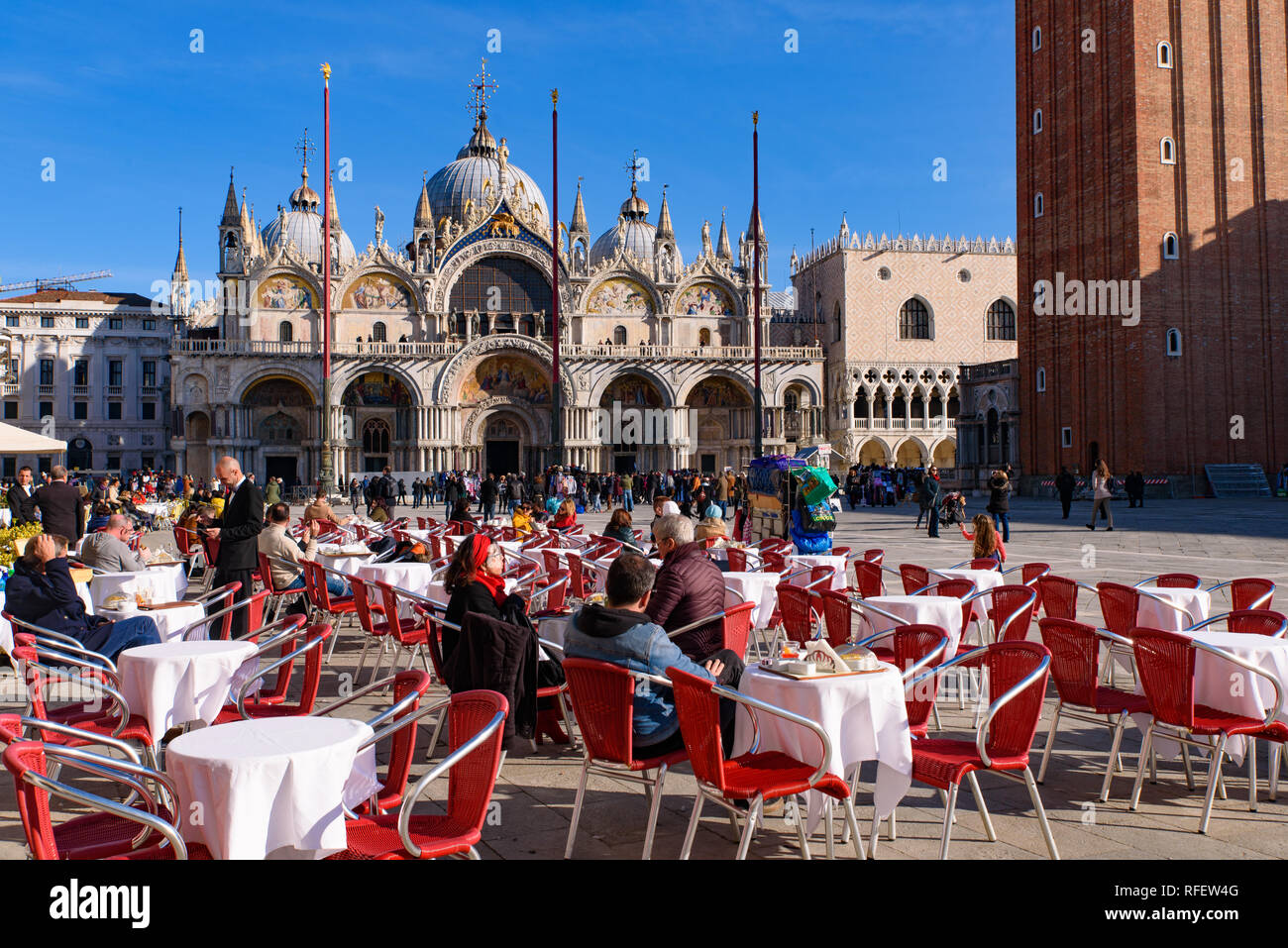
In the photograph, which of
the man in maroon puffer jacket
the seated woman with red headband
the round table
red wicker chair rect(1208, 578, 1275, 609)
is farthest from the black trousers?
red wicker chair rect(1208, 578, 1275, 609)

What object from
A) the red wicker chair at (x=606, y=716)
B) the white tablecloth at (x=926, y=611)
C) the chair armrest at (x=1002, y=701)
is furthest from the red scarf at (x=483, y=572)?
the chair armrest at (x=1002, y=701)

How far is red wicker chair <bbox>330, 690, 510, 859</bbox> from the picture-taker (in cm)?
319

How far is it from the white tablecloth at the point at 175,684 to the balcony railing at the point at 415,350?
1455 inches

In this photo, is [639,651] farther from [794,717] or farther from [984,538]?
[984,538]

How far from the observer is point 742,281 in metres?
44.4

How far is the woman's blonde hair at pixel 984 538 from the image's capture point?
8.19 m

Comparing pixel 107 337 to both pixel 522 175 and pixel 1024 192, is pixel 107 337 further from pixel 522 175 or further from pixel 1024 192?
pixel 1024 192

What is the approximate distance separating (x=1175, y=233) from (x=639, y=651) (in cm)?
3044

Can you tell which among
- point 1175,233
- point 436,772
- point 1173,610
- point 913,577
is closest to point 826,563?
point 913,577

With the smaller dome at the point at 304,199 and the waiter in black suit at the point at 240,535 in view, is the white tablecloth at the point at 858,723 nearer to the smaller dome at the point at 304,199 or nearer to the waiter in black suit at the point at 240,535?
the waiter in black suit at the point at 240,535

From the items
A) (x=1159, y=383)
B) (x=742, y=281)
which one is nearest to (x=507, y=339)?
(x=742, y=281)
